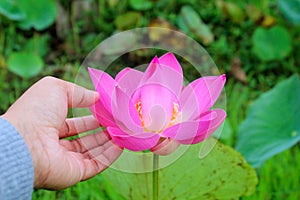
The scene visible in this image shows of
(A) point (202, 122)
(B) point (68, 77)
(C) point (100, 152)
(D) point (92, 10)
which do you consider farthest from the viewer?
(D) point (92, 10)

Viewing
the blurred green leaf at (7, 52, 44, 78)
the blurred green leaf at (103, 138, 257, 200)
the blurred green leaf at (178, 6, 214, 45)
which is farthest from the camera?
the blurred green leaf at (178, 6, 214, 45)

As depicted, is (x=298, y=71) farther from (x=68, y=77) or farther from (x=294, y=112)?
(x=68, y=77)

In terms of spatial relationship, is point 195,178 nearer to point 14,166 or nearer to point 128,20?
point 14,166

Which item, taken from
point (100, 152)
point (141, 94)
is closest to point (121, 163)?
point (100, 152)

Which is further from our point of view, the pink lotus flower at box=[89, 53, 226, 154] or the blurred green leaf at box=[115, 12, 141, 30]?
the blurred green leaf at box=[115, 12, 141, 30]

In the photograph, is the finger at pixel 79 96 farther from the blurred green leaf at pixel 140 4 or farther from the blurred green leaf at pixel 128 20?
the blurred green leaf at pixel 140 4

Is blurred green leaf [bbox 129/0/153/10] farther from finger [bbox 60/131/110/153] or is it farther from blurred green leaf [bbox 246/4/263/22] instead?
finger [bbox 60/131/110/153]

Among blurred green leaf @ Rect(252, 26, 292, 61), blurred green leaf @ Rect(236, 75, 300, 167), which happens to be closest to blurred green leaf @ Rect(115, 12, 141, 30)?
blurred green leaf @ Rect(252, 26, 292, 61)

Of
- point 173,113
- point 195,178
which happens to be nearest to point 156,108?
point 173,113
